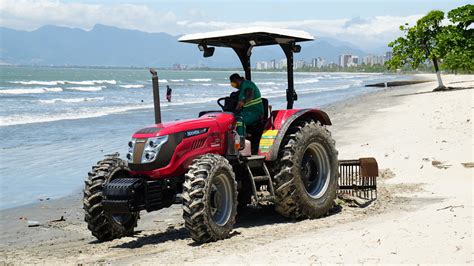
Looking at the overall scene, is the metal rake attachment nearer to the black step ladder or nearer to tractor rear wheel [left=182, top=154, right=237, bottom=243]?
the black step ladder

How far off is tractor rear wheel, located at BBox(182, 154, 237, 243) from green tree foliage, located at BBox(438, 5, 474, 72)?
31150 mm

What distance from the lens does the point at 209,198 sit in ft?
22.0

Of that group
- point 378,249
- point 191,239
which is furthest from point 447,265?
point 191,239

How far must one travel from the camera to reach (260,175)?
8109mm

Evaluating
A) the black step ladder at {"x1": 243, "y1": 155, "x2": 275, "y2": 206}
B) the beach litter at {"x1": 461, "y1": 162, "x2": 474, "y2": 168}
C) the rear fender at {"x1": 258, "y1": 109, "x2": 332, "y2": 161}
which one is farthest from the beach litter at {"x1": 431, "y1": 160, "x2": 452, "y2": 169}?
the black step ladder at {"x1": 243, "y1": 155, "x2": 275, "y2": 206}

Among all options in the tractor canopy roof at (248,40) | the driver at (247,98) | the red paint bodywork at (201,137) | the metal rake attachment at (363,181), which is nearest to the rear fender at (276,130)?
the red paint bodywork at (201,137)

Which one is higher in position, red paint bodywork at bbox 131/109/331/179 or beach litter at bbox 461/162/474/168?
red paint bodywork at bbox 131/109/331/179

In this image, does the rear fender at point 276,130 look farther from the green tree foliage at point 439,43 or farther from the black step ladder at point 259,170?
the green tree foliage at point 439,43

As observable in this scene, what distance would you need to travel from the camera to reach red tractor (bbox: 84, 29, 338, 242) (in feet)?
22.4

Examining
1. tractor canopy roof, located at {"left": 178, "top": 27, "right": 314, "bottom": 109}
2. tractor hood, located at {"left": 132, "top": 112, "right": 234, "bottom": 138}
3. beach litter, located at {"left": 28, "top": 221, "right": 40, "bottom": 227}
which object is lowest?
beach litter, located at {"left": 28, "top": 221, "right": 40, "bottom": 227}

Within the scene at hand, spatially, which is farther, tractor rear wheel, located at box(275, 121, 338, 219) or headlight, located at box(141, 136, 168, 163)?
tractor rear wheel, located at box(275, 121, 338, 219)

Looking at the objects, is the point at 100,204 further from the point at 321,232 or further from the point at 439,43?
the point at 439,43

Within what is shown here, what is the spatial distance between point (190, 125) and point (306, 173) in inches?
83.0

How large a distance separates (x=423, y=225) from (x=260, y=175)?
7.07ft
